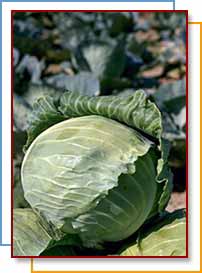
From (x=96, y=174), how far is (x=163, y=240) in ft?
1.05

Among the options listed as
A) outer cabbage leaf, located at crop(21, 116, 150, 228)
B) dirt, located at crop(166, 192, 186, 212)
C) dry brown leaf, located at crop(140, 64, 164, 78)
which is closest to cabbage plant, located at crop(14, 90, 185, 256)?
outer cabbage leaf, located at crop(21, 116, 150, 228)

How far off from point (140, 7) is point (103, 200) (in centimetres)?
63

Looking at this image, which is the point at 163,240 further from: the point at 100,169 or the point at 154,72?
the point at 154,72

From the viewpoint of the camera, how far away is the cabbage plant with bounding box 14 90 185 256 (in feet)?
6.89

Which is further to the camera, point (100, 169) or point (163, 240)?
point (163, 240)

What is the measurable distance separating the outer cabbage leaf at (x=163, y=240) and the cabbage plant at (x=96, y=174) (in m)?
0.04

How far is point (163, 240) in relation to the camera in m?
2.20

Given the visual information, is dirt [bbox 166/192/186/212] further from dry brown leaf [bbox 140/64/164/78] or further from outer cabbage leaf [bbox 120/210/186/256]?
dry brown leaf [bbox 140/64/164/78]

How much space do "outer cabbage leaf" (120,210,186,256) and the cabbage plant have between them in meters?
0.04

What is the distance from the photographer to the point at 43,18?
744 cm

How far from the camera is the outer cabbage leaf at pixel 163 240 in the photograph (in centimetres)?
219

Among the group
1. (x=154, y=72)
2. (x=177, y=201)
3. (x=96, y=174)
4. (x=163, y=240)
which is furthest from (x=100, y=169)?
(x=154, y=72)

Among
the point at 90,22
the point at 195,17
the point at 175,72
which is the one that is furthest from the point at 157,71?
the point at 195,17

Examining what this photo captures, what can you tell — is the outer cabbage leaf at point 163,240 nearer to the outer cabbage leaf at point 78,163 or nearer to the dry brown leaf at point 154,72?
the outer cabbage leaf at point 78,163
